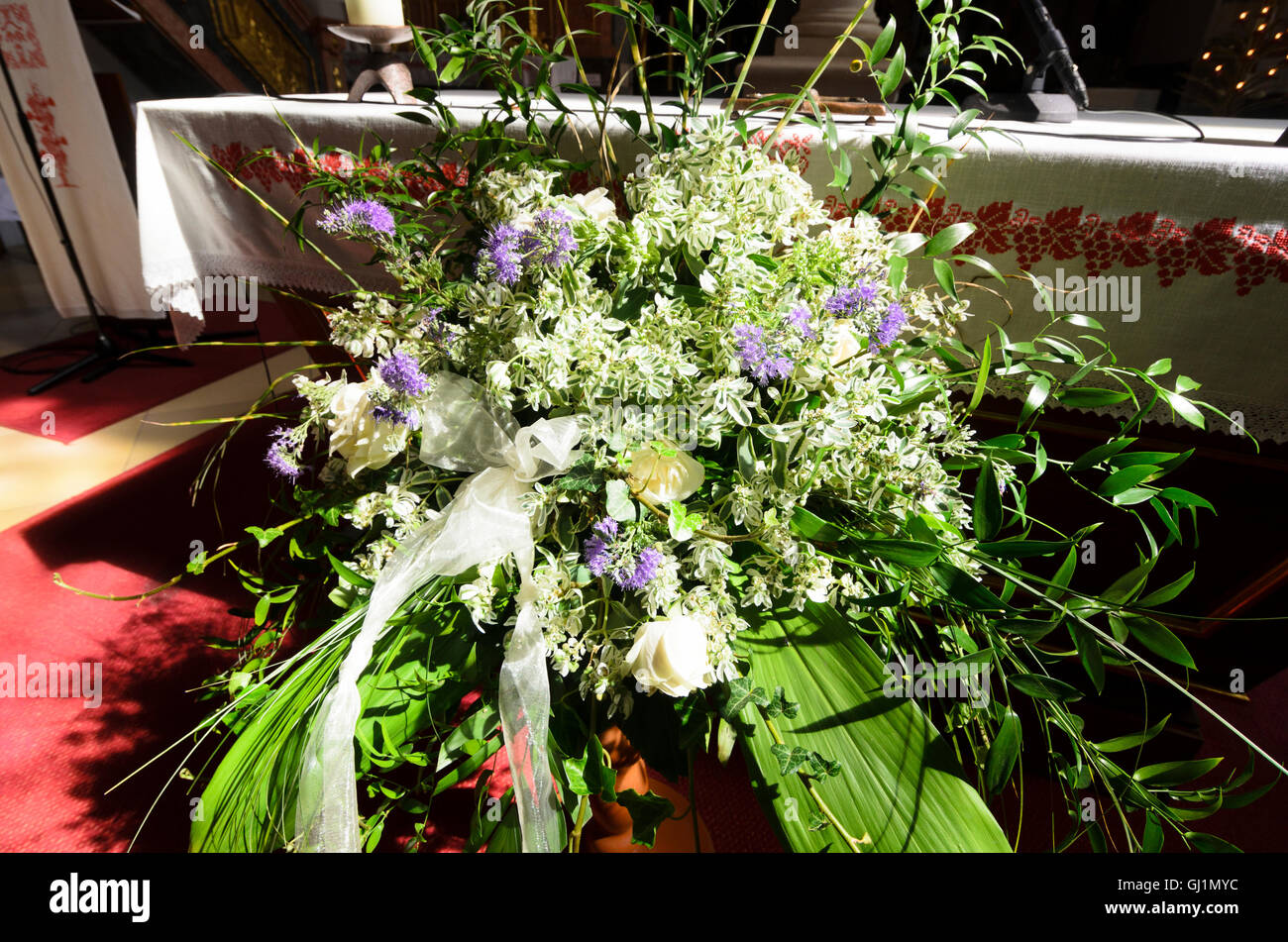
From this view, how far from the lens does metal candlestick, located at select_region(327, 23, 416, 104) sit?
114 centimetres

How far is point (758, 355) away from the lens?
426 millimetres

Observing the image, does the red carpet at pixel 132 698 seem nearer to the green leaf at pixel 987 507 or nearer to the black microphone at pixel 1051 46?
the green leaf at pixel 987 507

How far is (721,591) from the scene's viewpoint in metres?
0.44

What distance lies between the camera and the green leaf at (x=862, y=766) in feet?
1.40

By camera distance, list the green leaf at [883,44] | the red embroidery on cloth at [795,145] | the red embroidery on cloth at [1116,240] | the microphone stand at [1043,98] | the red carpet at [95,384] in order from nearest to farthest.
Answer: the green leaf at [883,44], the red embroidery on cloth at [1116,240], the red embroidery on cloth at [795,145], the microphone stand at [1043,98], the red carpet at [95,384]

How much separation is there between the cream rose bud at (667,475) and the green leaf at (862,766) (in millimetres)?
141

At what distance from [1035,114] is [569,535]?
95 cm

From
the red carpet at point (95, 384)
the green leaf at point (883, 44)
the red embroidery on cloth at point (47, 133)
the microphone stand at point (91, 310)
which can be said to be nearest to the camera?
the green leaf at point (883, 44)
